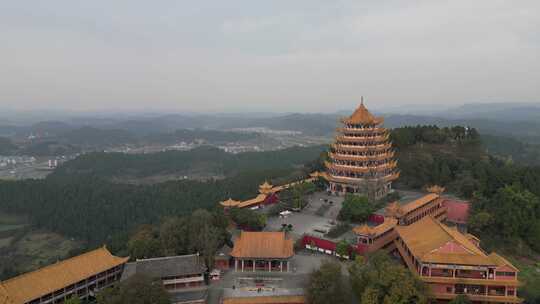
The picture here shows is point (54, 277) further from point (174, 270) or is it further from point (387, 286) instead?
point (387, 286)

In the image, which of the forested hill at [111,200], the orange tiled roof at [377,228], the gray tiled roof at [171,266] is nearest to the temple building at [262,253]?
the gray tiled roof at [171,266]

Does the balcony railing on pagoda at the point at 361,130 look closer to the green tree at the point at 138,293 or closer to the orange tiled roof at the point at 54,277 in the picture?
the orange tiled roof at the point at 54,277

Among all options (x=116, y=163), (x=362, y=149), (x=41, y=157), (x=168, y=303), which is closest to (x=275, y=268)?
(x=168, y=303)

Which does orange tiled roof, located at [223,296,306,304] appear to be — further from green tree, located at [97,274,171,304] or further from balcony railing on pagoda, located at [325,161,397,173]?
balcony railing on pagoda, located at [325,161,397,173]

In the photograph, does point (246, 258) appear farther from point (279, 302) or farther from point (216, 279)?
point (279, 302)

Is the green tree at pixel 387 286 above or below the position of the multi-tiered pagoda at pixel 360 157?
below

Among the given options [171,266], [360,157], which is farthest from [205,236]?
[360,157]
